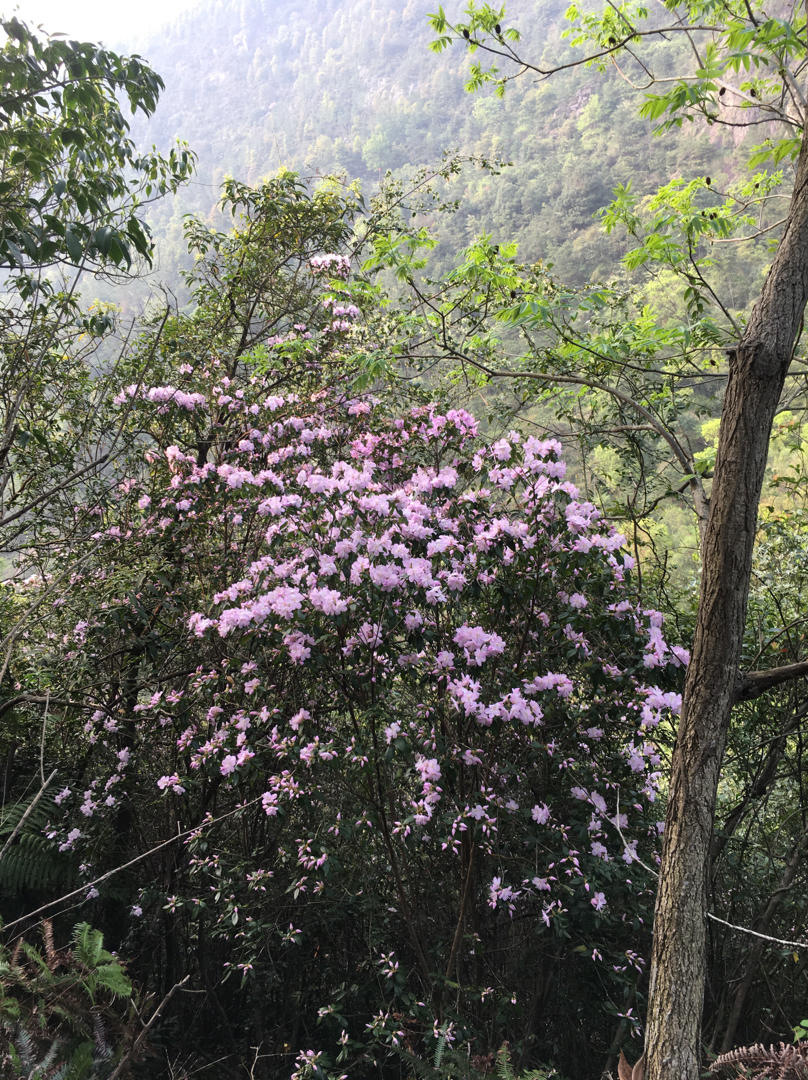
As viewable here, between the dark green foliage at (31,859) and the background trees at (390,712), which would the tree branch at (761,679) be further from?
the dark green foliage at (31,859)

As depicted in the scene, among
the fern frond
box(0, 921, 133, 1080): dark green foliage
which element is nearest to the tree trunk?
the fern frond

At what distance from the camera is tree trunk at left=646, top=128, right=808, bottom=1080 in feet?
4.25

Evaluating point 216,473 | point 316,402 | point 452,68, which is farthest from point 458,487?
point 452,68

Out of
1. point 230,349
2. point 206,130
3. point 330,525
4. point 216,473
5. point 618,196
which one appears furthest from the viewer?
point 206,130

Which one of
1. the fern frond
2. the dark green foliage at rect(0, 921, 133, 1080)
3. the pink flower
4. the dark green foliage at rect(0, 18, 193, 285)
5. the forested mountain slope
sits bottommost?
the dark green foliage at rect(0, 921, 133, 1080)

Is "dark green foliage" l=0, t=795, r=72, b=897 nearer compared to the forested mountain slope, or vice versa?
"dark green foliage" l=0, t=795, r=72, b=897

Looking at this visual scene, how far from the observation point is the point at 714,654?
4.48 ft

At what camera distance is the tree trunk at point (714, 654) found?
4.25ft

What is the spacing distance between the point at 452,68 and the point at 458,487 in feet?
236

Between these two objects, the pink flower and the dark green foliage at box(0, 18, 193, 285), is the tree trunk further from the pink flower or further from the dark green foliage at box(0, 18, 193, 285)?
the dark green foliage at box(0, 18, 193, 285)

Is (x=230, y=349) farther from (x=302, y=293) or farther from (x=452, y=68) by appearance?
(x=452, y=68)

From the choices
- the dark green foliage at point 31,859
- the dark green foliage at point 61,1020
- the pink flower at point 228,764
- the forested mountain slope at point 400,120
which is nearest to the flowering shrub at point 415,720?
the pink flower at point 228,764

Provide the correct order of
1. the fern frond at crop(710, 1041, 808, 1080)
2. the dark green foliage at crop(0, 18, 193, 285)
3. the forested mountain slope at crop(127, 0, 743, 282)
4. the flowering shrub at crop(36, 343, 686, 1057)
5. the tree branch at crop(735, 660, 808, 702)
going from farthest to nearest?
the forested mountain slope at crop(127, 0, 743, 282) < the flowering shrub at crop(36, 343, 686, 1057) < the dark green foliage at crop(0, 18, 193, 285) < the fern frond at crop(710, 1041, 808, 1080) < the tree branch at crop(735, 660, 808, 702)

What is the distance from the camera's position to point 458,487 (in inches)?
117
